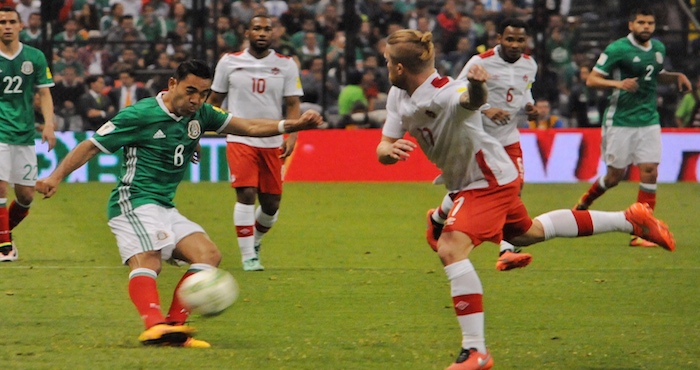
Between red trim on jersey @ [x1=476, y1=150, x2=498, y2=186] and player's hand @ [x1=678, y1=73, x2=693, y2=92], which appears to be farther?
player's hand @ [x1=678, y1=73, x2=693, y2=92]

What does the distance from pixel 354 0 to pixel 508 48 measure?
34.6 feet

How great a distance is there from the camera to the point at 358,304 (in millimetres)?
7867

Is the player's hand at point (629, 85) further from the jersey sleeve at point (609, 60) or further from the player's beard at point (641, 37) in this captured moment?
the player's beard at point (641, 37)

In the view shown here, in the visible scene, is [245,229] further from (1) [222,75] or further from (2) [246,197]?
(1) [222,75]

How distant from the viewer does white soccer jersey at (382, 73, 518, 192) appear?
6.05m

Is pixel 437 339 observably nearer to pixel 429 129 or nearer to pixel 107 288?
pixel 429 129

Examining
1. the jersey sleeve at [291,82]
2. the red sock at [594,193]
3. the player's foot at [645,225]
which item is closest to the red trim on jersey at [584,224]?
the player's foot at [645,225]

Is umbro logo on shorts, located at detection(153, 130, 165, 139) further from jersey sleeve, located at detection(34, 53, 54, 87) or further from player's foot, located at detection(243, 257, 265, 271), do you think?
jersey sleeve, located at detection(34, 53, 54, 87)

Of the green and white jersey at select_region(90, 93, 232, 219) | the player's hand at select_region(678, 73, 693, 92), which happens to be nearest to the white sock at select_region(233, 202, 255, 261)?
the green and white jersey at select_region(90, 93, 232, 219)

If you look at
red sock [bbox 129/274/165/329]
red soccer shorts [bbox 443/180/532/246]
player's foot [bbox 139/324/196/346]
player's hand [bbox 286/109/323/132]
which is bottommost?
player's foot [bbox 139/324/196/346]

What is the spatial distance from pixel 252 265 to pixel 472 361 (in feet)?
13.7

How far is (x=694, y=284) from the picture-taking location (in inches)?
344

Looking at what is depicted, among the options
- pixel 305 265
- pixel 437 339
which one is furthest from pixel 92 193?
pixel 437 339

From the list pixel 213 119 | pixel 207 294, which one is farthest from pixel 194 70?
pixel 207 294
